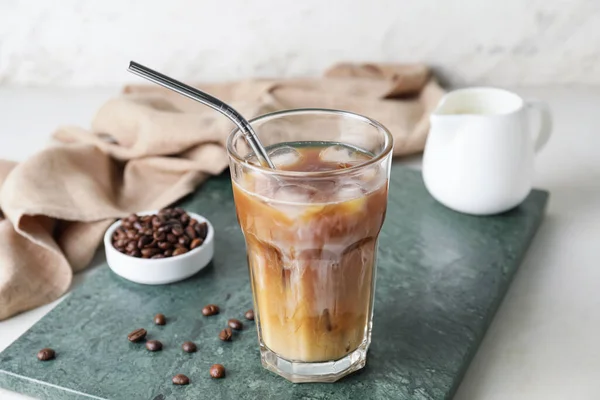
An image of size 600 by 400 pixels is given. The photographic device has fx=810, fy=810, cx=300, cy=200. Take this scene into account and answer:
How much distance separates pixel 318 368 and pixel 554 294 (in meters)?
0.41

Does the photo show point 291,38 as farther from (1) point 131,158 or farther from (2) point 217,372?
(2) point 217,372

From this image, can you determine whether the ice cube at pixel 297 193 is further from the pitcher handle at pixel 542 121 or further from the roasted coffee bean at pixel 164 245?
the pitcher handle at pixel 542 121

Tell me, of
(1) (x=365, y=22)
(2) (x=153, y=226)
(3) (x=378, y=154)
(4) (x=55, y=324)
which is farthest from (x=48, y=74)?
(3) (x=378, y=154)

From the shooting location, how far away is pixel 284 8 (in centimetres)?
201

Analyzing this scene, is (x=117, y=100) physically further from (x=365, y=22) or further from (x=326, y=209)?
(x=326, y=209)

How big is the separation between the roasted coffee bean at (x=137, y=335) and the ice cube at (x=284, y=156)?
0.31 metres

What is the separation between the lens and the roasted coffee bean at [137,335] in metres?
1.12

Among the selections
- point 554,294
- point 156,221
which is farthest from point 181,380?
point 554,294

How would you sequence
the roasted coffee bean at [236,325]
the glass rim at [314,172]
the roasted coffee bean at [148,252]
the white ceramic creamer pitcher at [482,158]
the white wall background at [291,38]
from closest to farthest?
the glass rim at [314,172] → the roasted coffee bean at [236,325] → the roasted coffee bean at [148,252] → the white ceramic creamer pitcher at [482,158] → the white wall background at [291,38]

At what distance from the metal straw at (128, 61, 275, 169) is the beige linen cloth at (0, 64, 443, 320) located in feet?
1.54

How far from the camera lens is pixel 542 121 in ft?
4.83

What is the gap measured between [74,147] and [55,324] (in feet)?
1.72

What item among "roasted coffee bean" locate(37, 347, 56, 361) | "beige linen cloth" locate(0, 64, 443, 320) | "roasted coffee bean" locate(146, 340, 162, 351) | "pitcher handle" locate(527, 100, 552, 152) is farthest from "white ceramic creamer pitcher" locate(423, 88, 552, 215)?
"roasted coffee bean" locate(37, 347, 56, 361)

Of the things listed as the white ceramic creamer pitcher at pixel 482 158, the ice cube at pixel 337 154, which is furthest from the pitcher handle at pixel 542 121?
the ice cube at pixel 337 154
